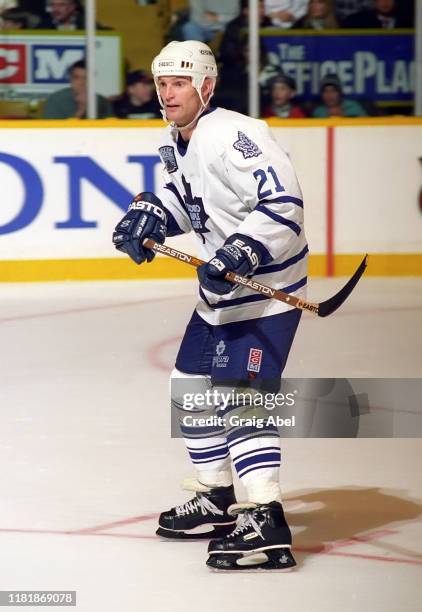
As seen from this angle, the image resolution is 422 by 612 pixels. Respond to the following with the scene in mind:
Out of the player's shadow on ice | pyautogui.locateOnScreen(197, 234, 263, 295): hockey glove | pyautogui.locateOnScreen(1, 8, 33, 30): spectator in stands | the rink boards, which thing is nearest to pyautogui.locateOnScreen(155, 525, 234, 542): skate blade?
the player's shadow on ice

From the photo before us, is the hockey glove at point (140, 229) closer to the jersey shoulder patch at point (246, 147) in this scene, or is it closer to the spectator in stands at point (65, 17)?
the jersey shoulder patch at point (246, 147)

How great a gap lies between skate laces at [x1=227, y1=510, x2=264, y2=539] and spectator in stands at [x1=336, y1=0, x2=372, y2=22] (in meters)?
5.55

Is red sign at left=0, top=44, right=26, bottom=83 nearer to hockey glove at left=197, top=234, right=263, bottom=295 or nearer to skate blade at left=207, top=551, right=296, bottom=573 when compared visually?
hockey glove at left=197, top=234, right=263, bottom=295

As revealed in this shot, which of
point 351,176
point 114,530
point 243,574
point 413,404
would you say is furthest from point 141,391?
point 351,176

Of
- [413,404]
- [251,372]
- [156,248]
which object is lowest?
[413,404]

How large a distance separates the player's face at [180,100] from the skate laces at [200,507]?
1.03m

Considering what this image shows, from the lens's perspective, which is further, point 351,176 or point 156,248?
point 351,176

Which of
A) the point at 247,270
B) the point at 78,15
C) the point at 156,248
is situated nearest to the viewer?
the point at 247,270

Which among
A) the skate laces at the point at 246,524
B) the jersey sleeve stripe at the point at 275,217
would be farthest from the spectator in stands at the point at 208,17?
the skate laces at the point at 246,524

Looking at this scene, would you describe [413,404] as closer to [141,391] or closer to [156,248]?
[141,391]

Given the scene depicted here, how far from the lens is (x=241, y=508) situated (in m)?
3.69

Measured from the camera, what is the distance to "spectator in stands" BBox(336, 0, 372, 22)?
343 inches

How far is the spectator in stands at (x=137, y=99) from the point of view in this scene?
8.58 meters

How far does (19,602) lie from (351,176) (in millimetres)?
5610
